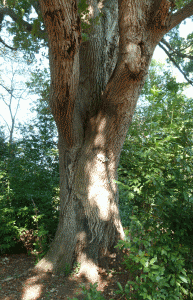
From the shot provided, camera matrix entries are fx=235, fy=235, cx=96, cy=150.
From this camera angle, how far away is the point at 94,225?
11.3 feet

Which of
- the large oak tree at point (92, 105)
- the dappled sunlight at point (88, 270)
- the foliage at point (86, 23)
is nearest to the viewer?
the large oak tree at point (92, 105)

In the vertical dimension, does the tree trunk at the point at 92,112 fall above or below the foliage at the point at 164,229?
above

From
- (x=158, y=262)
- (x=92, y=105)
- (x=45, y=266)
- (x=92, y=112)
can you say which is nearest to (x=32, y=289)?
(x=45, y=266)

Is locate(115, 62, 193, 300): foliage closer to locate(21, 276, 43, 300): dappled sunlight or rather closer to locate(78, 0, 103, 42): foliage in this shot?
locate(21, 276, 43, 300): dappled sunlight

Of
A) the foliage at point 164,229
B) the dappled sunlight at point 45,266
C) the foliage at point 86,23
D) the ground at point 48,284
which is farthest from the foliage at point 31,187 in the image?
the foliage at point 86,23

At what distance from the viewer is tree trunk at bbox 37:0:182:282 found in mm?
2896

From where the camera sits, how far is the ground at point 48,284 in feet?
9.73

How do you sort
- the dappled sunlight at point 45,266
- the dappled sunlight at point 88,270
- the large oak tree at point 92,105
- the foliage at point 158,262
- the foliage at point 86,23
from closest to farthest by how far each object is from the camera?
1. the foliage at point 158,262
2. the large oak tree at point 92,105
3. the dappled sunlight at point 88,270
4. the dappled sunlight at point 45,266
5. the foliage at point 86,23

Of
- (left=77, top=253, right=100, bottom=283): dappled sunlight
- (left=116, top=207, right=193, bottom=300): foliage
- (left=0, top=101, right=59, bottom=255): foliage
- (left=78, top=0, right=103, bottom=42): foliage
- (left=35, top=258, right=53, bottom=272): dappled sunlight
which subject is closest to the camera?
(left=116, top=207, right=193, bottom=300): foliage

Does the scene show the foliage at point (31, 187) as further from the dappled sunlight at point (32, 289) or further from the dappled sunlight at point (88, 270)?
the dappled sunlight at point (88, 270)

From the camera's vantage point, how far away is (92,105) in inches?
157

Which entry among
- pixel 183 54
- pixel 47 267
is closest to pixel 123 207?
pixel 47 267

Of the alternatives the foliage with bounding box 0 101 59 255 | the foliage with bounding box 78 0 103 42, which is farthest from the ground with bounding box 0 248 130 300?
the foliage with bounding box 78 0 103 42

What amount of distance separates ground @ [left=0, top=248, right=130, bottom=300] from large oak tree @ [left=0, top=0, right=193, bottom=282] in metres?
0.15
